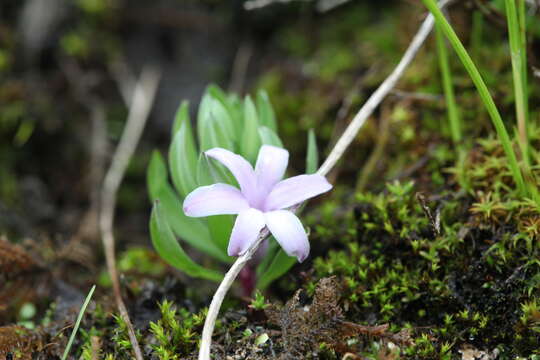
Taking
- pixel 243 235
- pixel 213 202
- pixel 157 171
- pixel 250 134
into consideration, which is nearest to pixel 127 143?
pixel 157 171

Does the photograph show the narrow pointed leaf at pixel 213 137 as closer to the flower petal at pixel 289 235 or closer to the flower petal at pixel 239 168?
the flower petal at pixel 239 168

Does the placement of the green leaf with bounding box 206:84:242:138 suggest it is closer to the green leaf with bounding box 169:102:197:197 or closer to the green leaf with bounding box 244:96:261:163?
the green leaf with bounding box 244:96:261:163

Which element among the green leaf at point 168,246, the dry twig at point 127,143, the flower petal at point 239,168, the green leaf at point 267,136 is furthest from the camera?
the dry twig at point 127,143

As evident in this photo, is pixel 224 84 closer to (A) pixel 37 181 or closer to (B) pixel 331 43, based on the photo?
(B) pixel 331 43

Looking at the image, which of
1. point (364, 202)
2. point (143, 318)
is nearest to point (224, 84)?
point (364, 202)

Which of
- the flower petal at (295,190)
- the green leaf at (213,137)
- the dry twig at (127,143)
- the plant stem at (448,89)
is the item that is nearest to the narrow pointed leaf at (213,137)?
the green leaf at (213,137)
